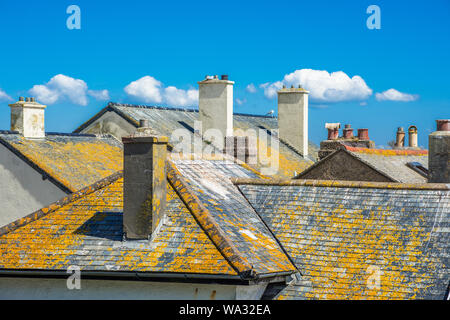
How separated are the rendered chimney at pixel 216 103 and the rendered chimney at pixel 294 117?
5465 mm

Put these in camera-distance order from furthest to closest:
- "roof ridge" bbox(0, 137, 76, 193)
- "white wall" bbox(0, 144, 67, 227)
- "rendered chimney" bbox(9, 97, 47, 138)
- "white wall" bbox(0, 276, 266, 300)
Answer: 1. "rendered chimney" bbox(9, 97, 47, 138)
2. "white wall" bbox(0, 144, 67, 227)
3. "roof ridge" bbox(0, 137, 76, 193)
4. "white wall" bbox(0, 276, 266, 300)

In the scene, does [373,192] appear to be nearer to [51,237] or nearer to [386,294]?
[386,294]

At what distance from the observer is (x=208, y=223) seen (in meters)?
12.7

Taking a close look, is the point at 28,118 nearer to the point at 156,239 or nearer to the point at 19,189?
the point at 19,189

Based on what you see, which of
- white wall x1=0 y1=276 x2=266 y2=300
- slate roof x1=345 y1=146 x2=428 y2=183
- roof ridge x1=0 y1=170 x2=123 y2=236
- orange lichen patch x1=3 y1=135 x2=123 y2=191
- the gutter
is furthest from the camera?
slate roof x1=345 y1=146 x2=428 y2=183

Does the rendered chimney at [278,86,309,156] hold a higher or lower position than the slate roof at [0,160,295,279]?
higher

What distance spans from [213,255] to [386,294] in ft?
10.1

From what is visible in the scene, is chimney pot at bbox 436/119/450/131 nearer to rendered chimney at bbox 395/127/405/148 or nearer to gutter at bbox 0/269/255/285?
gutter at bbox 0/269/255/285

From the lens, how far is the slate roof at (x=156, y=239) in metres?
11.8

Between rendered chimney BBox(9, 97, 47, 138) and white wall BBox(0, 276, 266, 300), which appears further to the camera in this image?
rendered chimney BBox(9, 97, 47, 138)

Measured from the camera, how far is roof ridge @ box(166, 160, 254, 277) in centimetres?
1145

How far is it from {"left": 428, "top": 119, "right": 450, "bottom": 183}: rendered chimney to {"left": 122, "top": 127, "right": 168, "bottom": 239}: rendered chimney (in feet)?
31.1

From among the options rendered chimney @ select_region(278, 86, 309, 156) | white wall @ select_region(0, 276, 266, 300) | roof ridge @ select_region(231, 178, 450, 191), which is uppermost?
rendered chimney @ select_region(278, 86, 309, 156)

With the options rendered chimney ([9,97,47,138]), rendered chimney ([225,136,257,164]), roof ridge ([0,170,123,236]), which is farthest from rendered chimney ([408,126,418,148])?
roof ridge ([0,170,123,236])
